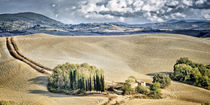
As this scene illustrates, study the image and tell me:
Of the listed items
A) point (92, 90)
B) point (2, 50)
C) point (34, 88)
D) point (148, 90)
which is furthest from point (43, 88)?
point (2, 50)

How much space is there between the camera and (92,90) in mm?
32250

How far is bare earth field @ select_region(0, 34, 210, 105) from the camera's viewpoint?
28.7m

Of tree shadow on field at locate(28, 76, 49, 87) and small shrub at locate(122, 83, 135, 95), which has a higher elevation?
tree shadow on field at locate(28, 76, 49, 87)

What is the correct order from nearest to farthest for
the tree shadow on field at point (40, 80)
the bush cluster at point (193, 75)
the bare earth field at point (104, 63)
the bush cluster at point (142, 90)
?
the bare earth field at point (104, 63)
the bush cluster at point (142, 90)
the tree shadow on field at point (40, 80)
the bush cluster at point (193, 75)

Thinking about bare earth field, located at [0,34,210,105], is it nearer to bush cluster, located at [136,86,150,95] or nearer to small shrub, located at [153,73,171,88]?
small shrub, located at [153,73,171,88]

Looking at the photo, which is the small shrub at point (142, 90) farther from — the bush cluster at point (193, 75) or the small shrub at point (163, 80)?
the bush cluster at point (193, 75)

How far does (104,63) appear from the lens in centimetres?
5441

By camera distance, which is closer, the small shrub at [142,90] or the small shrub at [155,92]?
the small shrub at [155,92]

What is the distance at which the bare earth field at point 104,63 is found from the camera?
28.7 metres

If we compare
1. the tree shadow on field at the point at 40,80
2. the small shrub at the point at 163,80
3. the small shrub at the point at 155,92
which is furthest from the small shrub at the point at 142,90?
the tree shadow on field at the point at 40,80

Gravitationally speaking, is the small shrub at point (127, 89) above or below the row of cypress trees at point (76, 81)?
below

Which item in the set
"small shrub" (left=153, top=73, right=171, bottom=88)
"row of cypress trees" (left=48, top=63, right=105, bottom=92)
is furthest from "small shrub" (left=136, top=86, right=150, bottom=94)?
"row of cypress trees" (left=48, top=63, right=105, bottom=92)

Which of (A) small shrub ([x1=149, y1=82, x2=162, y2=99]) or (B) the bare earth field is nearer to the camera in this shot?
(B) the bare earth field

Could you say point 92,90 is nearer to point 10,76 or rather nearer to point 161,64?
point 10,76
